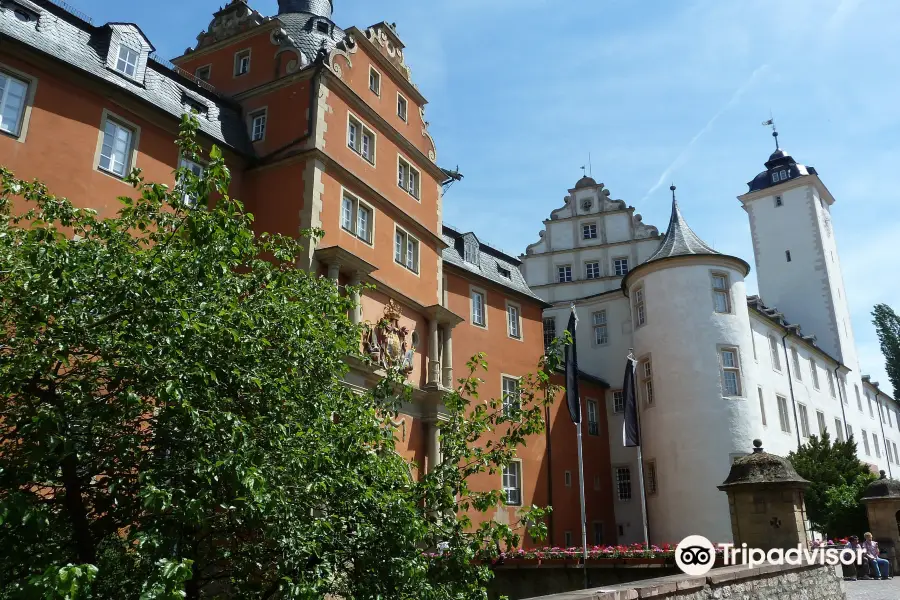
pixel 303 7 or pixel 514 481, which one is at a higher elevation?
pixel 303 7

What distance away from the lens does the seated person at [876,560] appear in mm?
20562

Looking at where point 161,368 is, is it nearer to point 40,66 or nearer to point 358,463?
point 358,463

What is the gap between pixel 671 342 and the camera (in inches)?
1131

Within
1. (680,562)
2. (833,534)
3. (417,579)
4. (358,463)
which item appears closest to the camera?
(417,579)

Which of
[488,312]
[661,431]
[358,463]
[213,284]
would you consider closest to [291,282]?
[213,284]

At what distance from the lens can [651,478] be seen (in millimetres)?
28547

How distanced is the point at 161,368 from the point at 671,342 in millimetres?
24608

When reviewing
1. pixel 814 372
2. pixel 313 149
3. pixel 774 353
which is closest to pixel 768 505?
pixel 313 149

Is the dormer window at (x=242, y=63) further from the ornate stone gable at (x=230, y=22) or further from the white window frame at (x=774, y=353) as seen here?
the white window frame at (x=774, y=353)

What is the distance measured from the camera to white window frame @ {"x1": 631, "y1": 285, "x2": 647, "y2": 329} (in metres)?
30.1

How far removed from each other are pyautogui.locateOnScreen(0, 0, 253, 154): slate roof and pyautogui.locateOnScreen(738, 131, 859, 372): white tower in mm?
35748

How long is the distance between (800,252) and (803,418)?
14972 mm

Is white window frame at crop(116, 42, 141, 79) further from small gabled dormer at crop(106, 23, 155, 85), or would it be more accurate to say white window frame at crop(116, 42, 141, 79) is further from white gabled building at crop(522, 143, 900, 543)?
white gabled building at crop(522, 143, 900, 543)

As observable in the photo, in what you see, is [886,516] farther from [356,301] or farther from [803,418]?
[356,301]
